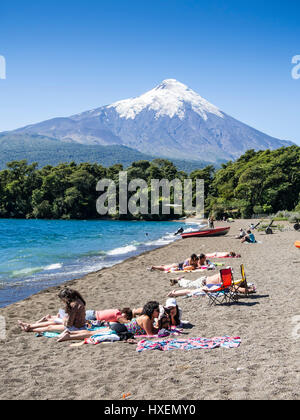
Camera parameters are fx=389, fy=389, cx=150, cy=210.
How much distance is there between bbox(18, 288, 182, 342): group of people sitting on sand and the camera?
7.05m

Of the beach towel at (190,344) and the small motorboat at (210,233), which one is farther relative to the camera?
the small motorboat at (210,233)

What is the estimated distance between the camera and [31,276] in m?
16.3

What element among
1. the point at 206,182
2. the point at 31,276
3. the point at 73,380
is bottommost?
the point at 31,276

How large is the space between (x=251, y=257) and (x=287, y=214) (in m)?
32.1

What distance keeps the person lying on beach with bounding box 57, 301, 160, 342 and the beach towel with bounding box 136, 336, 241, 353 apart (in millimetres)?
513

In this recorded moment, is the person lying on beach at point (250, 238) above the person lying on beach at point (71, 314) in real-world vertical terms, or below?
below

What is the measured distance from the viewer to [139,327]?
7.14m

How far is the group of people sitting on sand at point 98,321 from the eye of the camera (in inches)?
278

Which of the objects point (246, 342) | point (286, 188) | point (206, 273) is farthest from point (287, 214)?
point (246, 342)

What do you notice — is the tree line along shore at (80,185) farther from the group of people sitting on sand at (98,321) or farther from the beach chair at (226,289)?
the group of people sitting on sand at (98,321)

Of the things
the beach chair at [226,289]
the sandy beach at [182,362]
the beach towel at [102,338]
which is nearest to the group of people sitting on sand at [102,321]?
the beach towel at [102,338]

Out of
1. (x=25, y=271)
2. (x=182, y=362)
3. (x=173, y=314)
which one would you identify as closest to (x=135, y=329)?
(x=173, y=314)

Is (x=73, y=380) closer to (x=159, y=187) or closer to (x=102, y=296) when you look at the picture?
(x=102, y=296)

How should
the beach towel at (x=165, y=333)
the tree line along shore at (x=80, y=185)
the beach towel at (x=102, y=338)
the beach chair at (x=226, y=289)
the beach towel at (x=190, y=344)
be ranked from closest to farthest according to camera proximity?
the beach towel at (x=190, y=344), the beach towel at (x=102, y=338), the beach towel at (x=165, y=333), the beach chair at (x=226, y=289), the tree line along shore at (x=80, y=185)
